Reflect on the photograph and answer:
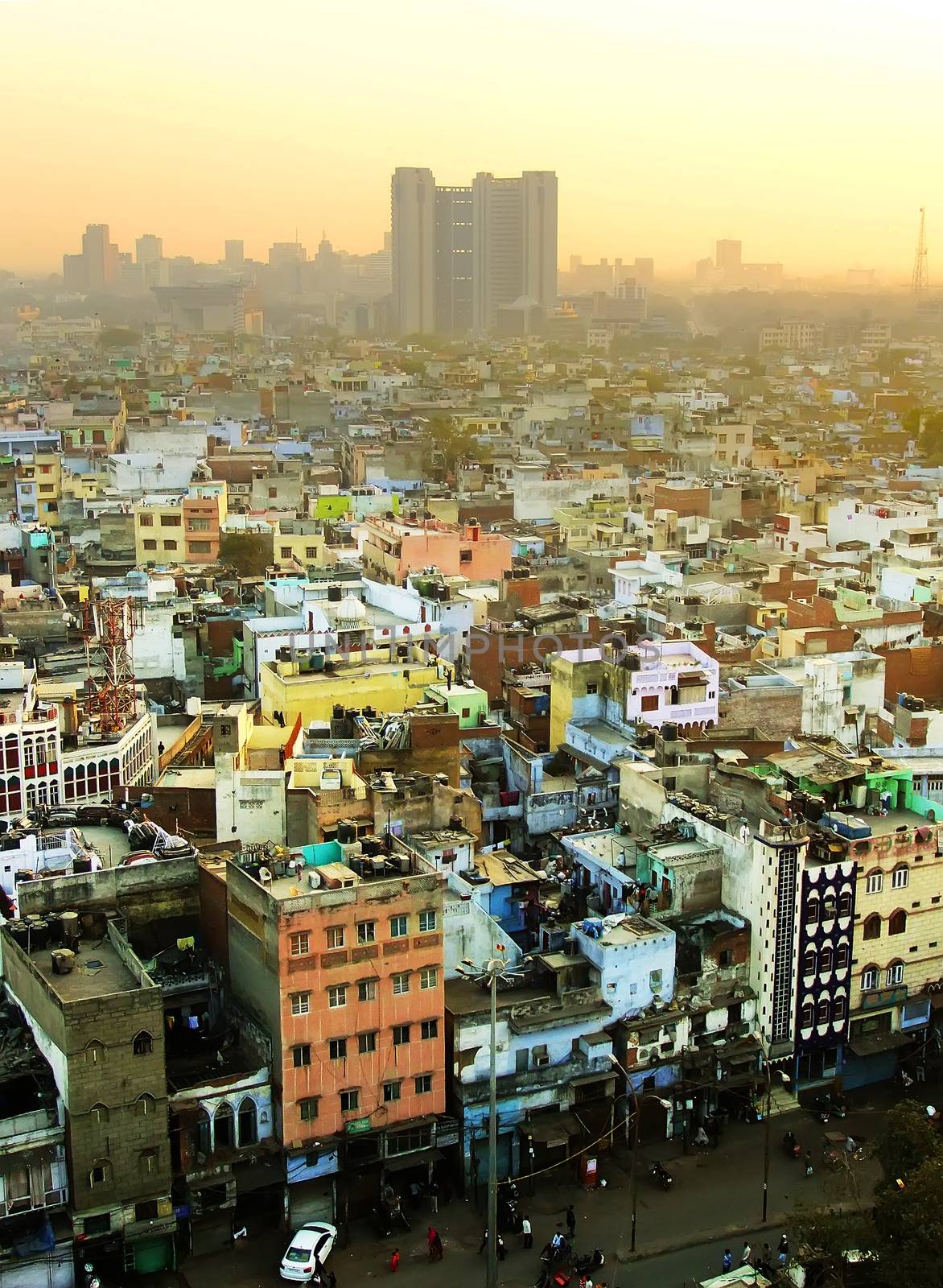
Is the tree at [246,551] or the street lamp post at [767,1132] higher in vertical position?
the tree at [246,551]

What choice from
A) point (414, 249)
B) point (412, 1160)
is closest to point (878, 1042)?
point (412, 1160)

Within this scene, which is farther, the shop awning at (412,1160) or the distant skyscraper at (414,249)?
the distant skyscraper at (414,249)

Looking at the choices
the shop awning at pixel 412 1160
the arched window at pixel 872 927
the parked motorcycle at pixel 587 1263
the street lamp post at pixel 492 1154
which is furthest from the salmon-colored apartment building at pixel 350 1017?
the arched window at pixel 872 927

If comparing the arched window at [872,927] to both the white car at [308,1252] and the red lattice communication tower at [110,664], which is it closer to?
the white car at [308,1252]

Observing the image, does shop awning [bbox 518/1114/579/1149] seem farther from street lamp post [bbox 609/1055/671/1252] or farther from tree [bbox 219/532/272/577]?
tree [bbox 219/532/272/577]

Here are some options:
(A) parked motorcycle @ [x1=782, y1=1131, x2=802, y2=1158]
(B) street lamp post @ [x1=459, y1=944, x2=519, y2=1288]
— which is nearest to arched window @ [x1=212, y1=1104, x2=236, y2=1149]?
(B) street lamp post @ [x1=459, y1=944, x2=519, y2=1288]

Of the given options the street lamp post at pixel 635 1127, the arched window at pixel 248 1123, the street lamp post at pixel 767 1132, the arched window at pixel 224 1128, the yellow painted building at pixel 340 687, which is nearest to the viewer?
the arched window at pixel 224 1128
